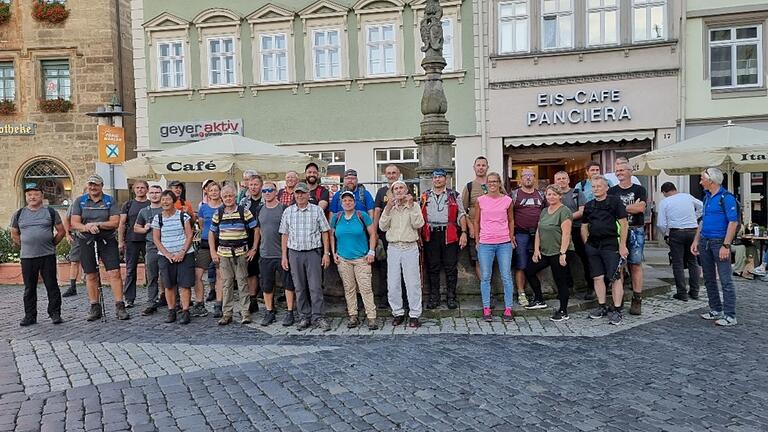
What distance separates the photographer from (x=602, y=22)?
1683 cm

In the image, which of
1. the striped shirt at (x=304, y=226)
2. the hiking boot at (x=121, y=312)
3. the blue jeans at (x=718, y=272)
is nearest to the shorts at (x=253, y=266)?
the striped shirt at (x=304, y=226)

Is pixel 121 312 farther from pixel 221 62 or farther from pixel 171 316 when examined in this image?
pixel 221 62

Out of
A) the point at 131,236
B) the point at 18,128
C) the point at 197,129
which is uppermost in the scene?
the point at 18,128

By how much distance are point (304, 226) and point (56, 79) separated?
1849cm

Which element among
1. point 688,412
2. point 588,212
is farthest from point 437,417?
point 588,212

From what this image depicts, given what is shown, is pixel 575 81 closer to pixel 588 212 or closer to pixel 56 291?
pixel 588 212

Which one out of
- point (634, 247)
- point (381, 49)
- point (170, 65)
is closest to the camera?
point (634, 247)

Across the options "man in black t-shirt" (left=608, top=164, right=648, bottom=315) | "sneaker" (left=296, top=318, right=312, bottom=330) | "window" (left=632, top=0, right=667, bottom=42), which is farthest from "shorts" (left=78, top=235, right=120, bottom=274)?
"window" (left=632, top=0, right=667, bottom=42)

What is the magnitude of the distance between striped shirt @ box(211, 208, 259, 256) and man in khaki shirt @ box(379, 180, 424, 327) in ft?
6.03

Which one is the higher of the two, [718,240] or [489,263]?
[718,240]

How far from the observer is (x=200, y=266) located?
8102 millimetres

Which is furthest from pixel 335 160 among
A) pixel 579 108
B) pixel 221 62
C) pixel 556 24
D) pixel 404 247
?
pixel 404 247

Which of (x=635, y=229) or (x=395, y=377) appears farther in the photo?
(x=635, y=229)

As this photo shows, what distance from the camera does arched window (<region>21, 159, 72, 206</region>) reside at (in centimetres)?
2103
